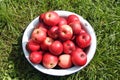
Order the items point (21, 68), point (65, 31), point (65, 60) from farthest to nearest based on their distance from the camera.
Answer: point (21, 68), point (65, 60), point (65, 31)

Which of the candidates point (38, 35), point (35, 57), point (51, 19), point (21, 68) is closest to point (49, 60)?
point (35, 57)

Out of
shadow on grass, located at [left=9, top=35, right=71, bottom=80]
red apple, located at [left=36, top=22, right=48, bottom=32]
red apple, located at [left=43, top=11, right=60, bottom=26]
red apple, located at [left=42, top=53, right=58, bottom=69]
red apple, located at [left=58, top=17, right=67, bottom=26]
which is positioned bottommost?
shadow on grass, located at [left=9, top=35, right=71, bottom=80]

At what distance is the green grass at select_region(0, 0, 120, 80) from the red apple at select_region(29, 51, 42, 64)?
29 centimetres

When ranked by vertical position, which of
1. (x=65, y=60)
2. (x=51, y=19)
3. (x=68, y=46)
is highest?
(x=51, y=19)

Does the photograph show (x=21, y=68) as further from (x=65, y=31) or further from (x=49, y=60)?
(x=65, y=31)

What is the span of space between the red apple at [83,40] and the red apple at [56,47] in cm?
15

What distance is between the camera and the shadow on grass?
2.83 meters

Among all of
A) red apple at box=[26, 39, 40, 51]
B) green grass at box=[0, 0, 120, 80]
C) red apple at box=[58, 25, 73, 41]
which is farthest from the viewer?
green grass at box=[0, 0, 120, 80]

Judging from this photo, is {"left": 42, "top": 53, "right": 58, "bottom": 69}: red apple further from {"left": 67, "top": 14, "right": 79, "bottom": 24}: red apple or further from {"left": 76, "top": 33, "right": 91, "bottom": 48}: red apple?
{"left": 67, "top": 14, "right": 79, "bottom": 24}: red apple

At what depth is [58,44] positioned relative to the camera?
2.52 m

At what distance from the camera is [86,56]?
2.56 metres

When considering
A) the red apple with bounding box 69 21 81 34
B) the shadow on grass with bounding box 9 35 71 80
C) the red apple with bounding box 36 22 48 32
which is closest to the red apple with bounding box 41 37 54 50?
the red apple with bounding box 36 22 48 32

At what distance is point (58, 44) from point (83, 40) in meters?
0.21

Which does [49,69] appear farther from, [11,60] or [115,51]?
[115,51]
